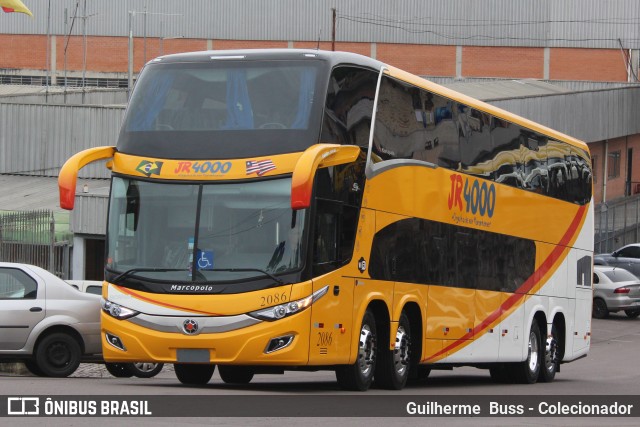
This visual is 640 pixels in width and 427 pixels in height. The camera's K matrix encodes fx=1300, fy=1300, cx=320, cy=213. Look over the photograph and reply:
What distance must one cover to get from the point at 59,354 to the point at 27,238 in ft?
38.3

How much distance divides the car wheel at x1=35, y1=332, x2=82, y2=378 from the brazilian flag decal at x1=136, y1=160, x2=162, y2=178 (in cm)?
453

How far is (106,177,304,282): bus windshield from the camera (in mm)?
13781

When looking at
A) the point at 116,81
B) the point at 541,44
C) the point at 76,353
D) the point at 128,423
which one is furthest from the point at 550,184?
the point at 116,81

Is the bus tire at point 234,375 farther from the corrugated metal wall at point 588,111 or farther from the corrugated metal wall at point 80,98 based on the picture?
the corrugated metal wall at point 80,98

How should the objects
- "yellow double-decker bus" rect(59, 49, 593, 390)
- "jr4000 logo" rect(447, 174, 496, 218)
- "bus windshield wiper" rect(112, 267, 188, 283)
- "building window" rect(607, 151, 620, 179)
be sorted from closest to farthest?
"yellow double-decker bus" rect(59, 49, 593, 390) < "bus windshield wiper" rect(112, 267, 188, 283) < "jr4000 logo" rect(447, 174, 496, 218) < "building window" rect(607, 151, 620, 179)

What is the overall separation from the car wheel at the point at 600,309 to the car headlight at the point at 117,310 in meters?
27.9

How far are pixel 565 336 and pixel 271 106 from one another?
1051 centimetres

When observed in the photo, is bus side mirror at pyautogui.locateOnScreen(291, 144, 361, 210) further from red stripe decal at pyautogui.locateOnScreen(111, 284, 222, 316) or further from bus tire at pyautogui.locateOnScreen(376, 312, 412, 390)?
bus tire at pyautogui.locateOnScreen(376, 312, 412, 390)

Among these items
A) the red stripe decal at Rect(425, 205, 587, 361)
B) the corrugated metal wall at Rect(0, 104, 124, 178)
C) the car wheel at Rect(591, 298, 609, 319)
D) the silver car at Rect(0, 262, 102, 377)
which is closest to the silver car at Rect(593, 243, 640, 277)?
the car wheel at Rect(591, 298, 609, 319)

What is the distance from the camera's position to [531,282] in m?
21.0

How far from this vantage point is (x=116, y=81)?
252 feet

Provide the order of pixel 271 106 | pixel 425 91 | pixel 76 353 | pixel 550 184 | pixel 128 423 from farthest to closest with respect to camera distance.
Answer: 1. pixel 550 184
2. pixel 76 353
3. pixel 425 91
4. pixel 271 106
5. pixel 128 423

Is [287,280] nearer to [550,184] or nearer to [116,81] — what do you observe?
[550,184]

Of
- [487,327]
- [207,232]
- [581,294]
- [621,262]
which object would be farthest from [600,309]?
[207,232]
